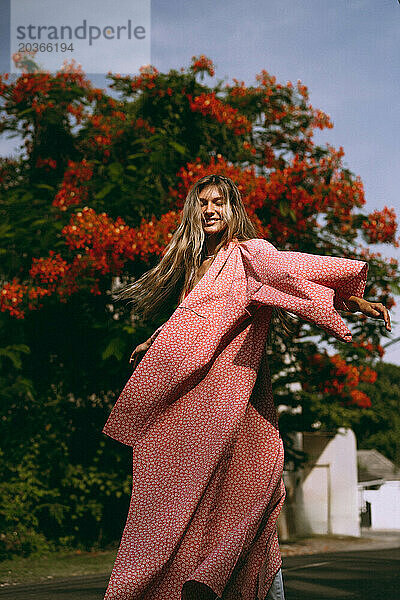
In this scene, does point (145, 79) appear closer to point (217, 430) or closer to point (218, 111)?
point (218, 111)

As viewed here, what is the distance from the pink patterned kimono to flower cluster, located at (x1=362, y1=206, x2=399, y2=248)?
6926mm

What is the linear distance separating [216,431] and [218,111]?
7.29 meters

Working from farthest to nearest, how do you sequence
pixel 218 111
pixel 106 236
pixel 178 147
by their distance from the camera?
pixel 218 111 → pixel 178 147 → pixel 106 236

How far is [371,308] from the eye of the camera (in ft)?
11.3

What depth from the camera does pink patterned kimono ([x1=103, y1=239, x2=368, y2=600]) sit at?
11.1ft

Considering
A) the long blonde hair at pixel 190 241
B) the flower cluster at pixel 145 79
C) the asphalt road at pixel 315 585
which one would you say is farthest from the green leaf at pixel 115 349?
the long blonde hair at pixel 190 241

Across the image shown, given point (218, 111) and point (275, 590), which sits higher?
point (218, 111)

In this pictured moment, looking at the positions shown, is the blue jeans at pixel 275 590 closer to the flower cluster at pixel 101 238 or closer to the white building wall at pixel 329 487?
the flower cluster at pixel 101 238

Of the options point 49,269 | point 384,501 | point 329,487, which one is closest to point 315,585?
point 49,269

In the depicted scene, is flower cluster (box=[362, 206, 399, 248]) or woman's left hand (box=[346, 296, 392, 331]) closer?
woman's left hand (box=[346, 296, 392, 331])

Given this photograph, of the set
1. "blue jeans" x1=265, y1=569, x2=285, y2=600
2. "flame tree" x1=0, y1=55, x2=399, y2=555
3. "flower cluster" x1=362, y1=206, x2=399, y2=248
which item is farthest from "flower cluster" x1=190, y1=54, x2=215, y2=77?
"blue jeans" x1=265, y1=569, x2=285, y2=600

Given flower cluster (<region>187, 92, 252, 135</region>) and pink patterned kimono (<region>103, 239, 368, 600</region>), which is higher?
flower cluster (<region>187, 92, 252, 135</region>)

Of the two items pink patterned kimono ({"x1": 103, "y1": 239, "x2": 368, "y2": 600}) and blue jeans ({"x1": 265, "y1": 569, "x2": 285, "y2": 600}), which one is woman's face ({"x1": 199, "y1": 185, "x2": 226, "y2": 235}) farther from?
blue jeans ({"x1": 265, "y1": 569, "x2": 285, "y2": 600})

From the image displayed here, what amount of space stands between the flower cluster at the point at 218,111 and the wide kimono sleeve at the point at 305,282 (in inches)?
266
